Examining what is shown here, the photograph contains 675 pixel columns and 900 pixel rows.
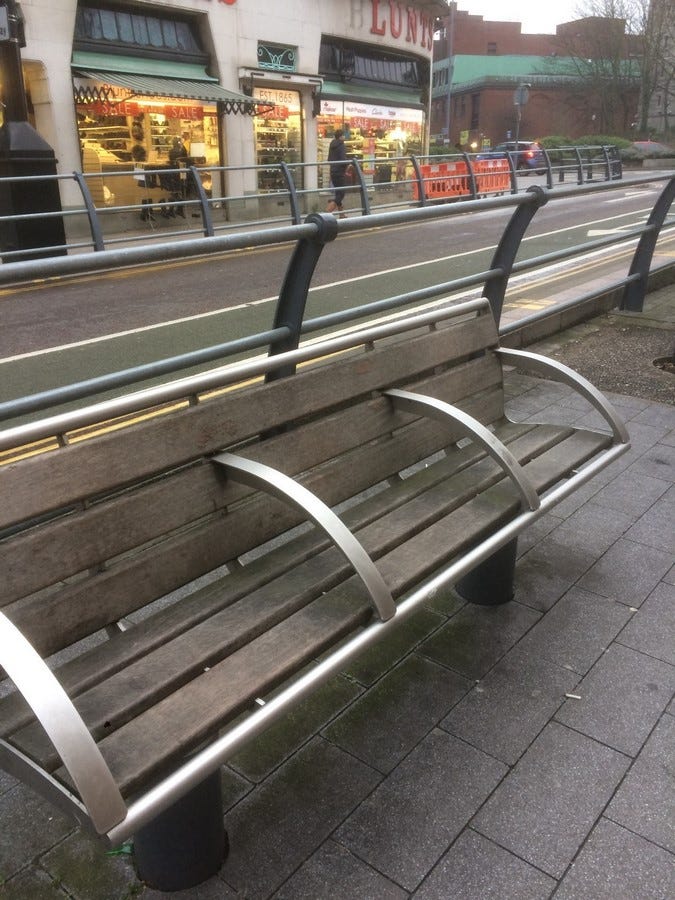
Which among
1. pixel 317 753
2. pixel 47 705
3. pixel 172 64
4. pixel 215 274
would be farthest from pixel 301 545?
pixel 172 64

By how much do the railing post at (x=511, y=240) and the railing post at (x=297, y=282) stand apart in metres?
1.36

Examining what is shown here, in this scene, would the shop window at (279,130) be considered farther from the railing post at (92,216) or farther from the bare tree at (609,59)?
the bare tree at (609,59)

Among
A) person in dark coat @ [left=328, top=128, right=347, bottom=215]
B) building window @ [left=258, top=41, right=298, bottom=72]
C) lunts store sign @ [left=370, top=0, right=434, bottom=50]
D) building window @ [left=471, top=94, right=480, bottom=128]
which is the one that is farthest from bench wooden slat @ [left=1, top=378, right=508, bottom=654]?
building window @ [left=471, top=94, right=480, bottom=128]

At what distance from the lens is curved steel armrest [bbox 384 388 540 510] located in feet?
8.04

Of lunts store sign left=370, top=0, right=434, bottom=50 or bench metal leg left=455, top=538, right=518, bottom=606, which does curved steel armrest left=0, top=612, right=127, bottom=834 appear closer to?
bench metal leg left=455, top=538, right=518, bottom=606

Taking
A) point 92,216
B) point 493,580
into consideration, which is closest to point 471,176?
point 92,216

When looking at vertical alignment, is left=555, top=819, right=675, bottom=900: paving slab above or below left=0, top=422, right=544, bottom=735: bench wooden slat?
below

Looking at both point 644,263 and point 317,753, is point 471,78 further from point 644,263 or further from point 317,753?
point 317,753

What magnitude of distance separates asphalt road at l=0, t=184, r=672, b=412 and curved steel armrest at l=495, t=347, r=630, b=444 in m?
1.42

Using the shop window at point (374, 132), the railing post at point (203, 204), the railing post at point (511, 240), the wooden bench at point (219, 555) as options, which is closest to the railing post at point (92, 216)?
the railing post at point (203, 204)

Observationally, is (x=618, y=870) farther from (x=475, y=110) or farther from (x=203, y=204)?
(x=475, y=110)

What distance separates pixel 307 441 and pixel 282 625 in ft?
2.18

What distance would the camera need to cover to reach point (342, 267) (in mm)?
8422

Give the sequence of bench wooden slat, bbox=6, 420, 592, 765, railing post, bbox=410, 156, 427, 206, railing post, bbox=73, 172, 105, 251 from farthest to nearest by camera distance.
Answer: railing post, bbox=410, 156, 427, 206 → railing post, bbox=73, 172, 105, 251 → bench wooden slat, bbox=6, 420, 592, 765
